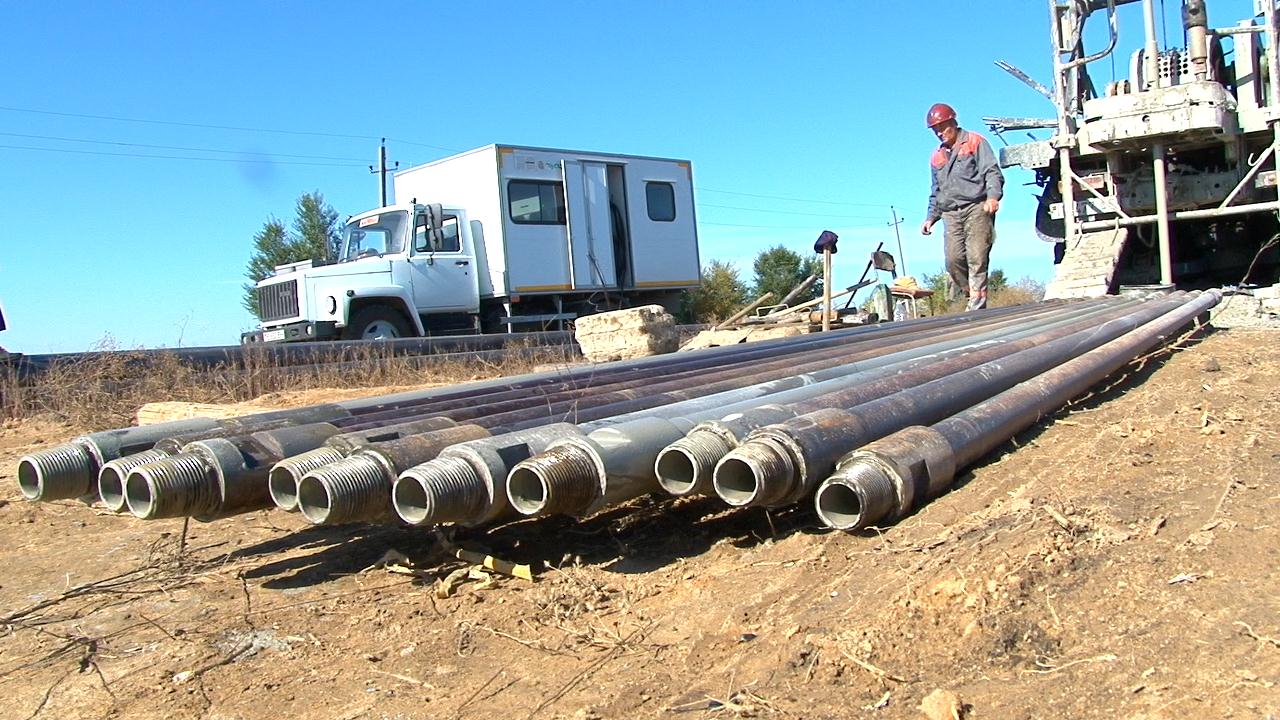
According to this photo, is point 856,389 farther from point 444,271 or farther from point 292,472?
point 444,271

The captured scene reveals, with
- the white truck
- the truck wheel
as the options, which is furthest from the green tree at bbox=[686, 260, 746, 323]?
the truck wheel

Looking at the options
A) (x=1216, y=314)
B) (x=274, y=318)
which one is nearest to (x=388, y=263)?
(x=274, y=318)

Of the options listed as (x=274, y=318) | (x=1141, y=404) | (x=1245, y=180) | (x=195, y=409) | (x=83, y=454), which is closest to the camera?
(x=83, y=454)

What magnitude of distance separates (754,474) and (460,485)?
0.94m

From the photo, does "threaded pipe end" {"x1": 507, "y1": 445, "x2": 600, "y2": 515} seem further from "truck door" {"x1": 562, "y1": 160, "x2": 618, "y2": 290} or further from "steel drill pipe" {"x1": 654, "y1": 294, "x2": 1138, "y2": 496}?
"truck door" {"x1": 562, "y1": 160, "x2": 618, "y2": 290}

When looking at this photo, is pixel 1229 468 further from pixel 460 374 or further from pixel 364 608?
pixel 460 374

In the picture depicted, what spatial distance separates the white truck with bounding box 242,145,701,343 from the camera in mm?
14070

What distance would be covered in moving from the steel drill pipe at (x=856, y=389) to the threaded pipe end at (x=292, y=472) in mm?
1158

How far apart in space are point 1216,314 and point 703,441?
30.5ft

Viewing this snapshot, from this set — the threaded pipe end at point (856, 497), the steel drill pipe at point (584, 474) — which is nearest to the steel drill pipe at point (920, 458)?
the threaded pipe end at point (856, 497)

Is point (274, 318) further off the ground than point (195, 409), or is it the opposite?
point (274, 318)

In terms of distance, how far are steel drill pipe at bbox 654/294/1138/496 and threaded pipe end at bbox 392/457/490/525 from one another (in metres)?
0.61

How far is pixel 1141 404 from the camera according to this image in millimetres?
5273

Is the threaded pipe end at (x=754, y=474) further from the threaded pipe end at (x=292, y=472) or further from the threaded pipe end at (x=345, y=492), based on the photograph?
the threaded pipe end at (x=292, y=472)
